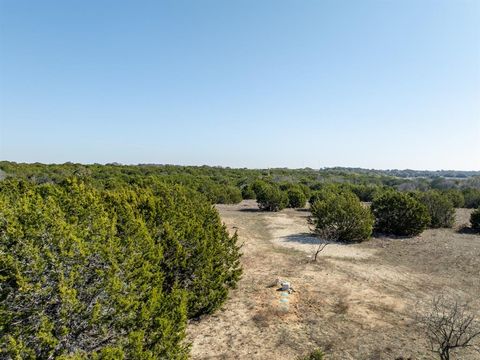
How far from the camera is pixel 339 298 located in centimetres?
811

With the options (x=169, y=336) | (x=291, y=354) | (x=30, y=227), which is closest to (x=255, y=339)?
(x=291, y=354)

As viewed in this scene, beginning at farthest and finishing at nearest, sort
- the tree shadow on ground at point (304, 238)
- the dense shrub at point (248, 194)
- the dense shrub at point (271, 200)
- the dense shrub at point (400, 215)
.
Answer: the dense shrub at point (248, 194)
the dense shrub at point (271, 200)
the dense shrub at point (400, 215)
the tree shadow on ground at point (304, 238)

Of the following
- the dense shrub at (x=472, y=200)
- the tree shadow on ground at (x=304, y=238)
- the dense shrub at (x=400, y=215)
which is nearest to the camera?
the tree shadow on ground at (x=304, y=238)

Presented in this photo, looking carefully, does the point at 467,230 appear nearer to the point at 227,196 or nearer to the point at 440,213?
the point at 440,213

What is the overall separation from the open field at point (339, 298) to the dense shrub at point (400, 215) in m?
0.89

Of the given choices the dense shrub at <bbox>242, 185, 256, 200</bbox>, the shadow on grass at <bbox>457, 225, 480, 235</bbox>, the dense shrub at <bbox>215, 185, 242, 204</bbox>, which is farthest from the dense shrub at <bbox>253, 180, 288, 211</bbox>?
the shadow on grass at <bbox>457, 225, 480, 235</bbox>

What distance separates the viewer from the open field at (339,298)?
598 cm

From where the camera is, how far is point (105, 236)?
15.1ft

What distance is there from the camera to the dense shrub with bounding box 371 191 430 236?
15.5 meters

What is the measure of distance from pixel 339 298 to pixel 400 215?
9.19m

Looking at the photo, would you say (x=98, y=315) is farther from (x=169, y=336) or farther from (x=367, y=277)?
(x=367, y=277)

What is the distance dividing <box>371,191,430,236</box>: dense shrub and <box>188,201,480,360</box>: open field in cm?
89

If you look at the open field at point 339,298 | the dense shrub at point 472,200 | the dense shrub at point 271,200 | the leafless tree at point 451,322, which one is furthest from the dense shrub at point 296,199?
the leafless tree at point 451,322

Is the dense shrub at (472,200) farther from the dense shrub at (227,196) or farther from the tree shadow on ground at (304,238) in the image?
the tree shadow on ground at (304,238)
